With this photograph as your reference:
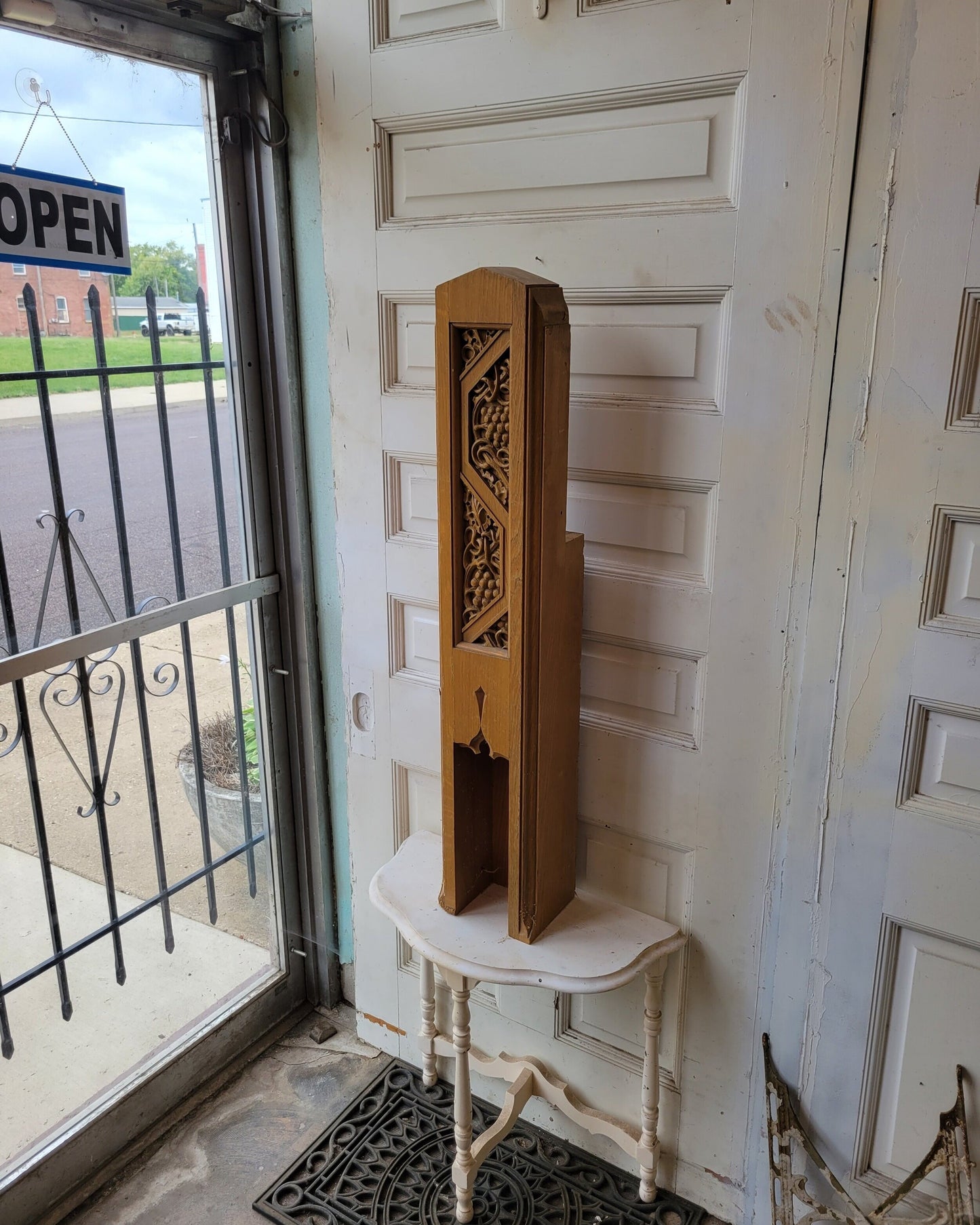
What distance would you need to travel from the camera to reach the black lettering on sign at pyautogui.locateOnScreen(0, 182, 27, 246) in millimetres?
1369

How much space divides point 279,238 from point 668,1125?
1834mm

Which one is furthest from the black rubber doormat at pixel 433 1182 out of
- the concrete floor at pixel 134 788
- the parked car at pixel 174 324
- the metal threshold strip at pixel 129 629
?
A: the parked car at pixel 174 324

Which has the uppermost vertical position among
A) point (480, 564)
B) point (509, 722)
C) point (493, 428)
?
point (493, 428)

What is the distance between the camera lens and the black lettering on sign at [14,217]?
1.37 meters

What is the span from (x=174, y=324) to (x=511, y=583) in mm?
867

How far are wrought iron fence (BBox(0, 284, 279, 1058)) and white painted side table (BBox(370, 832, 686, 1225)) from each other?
21.2 inches

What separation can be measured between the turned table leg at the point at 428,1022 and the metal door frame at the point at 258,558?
0.34 meters

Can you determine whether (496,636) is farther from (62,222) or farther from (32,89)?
(32,89)

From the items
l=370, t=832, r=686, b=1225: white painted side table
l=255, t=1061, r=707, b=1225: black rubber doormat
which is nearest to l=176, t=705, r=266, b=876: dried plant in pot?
l=370, t=832, r=686, b=1225: white painted side table

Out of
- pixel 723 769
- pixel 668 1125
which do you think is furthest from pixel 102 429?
pixel 668 1125

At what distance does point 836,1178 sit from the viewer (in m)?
1.49

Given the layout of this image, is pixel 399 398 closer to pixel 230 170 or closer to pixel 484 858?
pixel 230 170

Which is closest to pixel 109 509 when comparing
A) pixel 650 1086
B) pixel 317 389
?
pixel 317 389

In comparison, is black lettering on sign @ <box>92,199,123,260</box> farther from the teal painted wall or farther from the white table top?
the white table top
